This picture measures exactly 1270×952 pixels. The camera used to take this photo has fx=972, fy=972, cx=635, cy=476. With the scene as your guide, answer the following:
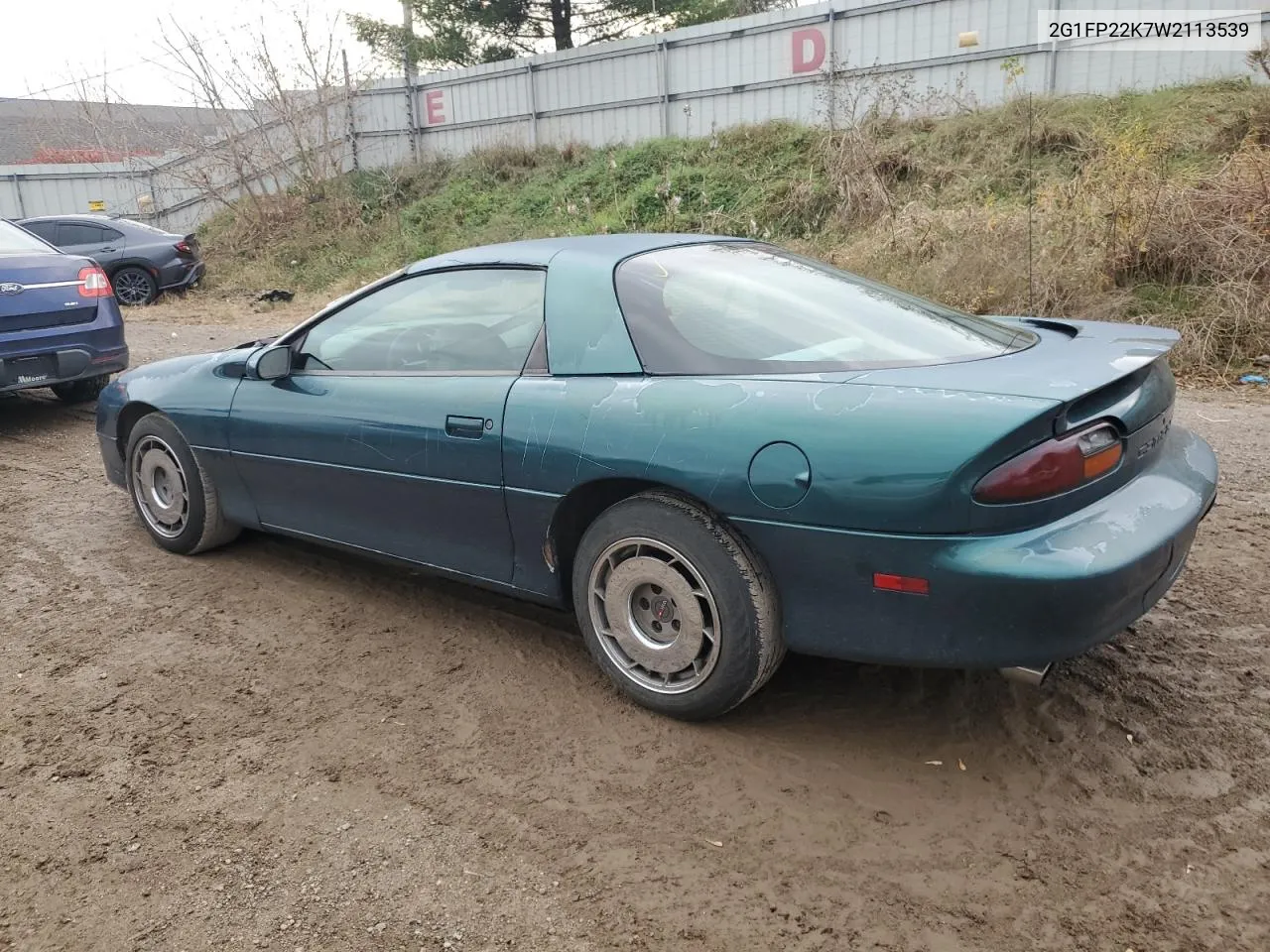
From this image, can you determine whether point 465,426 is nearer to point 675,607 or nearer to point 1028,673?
point 675,607

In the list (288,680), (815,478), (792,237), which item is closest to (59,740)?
(288,680)

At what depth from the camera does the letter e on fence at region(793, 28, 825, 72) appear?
46.7 ft

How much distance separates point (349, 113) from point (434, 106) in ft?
5.56

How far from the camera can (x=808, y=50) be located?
14.3 m

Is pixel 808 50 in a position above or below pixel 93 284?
above

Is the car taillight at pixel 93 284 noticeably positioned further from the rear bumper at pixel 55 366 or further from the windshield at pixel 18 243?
the rear bumper at pixel 55 366

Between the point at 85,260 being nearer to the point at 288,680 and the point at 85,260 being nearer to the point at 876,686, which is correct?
the point at 288,680

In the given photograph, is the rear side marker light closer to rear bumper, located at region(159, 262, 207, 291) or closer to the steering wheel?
the steering wheel

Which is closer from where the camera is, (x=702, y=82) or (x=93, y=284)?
(x=93, y=284)

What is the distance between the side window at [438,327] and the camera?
332 centimetres

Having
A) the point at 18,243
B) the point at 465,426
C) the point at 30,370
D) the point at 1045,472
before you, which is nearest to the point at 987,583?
the point at 1045,472

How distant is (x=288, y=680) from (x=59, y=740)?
2.23 ft

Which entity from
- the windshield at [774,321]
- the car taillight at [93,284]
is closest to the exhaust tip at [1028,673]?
the windshield at [774,321]

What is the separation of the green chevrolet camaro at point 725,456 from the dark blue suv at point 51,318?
344 cm
